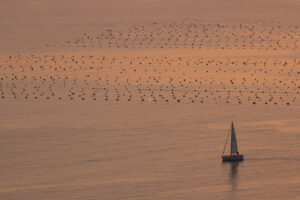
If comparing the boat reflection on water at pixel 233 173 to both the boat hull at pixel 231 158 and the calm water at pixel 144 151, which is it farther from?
the boat hull at pixel 231 158

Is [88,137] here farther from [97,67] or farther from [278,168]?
[97,67]

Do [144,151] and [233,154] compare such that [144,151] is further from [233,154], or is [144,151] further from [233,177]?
[233,177]

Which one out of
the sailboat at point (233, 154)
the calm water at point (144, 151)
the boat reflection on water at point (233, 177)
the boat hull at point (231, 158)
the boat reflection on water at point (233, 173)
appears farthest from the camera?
the sailboat at point (233, 154)

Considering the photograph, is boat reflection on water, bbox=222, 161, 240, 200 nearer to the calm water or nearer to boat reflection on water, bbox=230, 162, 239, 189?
boat reflection on water, bbox=230, 162, 239, 189

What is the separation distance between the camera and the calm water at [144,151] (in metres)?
113

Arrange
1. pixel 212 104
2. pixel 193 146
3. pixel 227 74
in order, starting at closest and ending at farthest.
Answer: pixel 193 146
pixel 212 104
pixel 227 74

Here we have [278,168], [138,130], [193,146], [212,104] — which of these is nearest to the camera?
[278,168]

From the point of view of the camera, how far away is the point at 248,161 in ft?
409

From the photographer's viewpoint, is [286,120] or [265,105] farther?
[265,105]

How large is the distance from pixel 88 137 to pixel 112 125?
759 centimetres

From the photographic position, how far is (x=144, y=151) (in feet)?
416

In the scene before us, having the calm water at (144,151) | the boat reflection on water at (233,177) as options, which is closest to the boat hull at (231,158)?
the boat reflection on water at (233,177)

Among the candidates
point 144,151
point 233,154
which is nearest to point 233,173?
point 233,154

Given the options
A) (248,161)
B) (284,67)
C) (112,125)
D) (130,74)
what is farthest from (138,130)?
(284,67)
